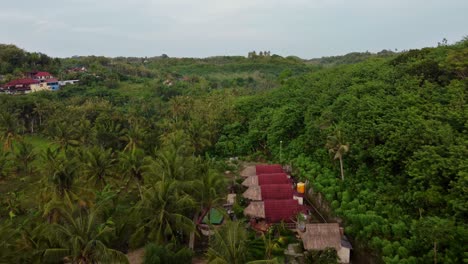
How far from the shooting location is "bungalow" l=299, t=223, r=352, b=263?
746 inches

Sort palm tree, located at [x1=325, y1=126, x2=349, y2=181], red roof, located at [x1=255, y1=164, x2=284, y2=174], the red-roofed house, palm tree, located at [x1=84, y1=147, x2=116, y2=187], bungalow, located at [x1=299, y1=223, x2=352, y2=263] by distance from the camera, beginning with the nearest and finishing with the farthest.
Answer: bungalow, located at [x1=299, y1=223, x2=352, y2=263] < palm tree, located at [x1=84, y1=147, x2=116, y2=187] < palm tree, located at [x1=325, y1=126, x2=349, y2=181] < red roof, located at [x1=255, y1=164, x2=284, y2=174] < the red-roofed house

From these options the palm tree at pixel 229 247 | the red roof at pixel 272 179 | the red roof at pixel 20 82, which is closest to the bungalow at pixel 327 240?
the palm tree at pixel 229 247

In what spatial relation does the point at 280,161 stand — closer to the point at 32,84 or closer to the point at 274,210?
the point at 274,210

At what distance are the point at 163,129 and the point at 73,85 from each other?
42.1m

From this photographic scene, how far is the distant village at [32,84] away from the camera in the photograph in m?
68.4

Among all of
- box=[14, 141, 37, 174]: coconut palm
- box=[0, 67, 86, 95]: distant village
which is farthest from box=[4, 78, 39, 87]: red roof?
box=[14, 141, 37, 174]: coconut palm

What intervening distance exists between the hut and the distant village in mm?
59148

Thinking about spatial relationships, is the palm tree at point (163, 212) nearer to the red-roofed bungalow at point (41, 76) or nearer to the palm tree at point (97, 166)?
the palm tree at point (97, 166)

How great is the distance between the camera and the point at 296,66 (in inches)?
4370

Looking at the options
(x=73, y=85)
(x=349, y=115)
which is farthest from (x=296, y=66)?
(x=349, y=115)

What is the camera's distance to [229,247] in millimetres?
15336

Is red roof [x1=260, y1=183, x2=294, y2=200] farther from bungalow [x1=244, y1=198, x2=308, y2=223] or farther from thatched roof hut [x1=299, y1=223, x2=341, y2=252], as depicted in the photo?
thatched roof hut [x1=299, y1=223, x2=341, y2=252]

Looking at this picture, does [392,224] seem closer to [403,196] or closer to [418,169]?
[403,196]

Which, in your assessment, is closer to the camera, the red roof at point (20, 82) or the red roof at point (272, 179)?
the red roof at point (272, 179)
